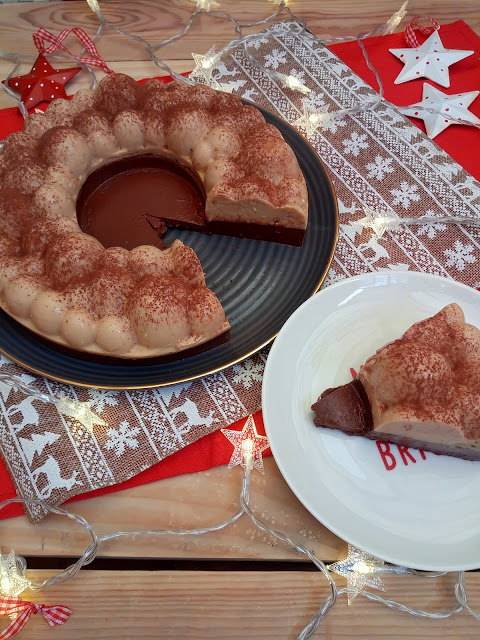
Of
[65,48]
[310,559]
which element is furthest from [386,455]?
[65,48]

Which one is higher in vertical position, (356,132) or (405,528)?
(356,132)

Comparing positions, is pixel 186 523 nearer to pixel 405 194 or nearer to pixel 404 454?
pixel 404 454

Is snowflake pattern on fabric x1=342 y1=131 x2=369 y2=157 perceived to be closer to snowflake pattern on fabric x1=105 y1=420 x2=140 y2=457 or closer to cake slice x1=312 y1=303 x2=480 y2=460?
cake slice x1=312 y1=303 x2=480 y2=460

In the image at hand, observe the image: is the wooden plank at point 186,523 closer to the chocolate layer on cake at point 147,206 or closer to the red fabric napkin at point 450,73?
the chocolate layer on cake at point 147,206

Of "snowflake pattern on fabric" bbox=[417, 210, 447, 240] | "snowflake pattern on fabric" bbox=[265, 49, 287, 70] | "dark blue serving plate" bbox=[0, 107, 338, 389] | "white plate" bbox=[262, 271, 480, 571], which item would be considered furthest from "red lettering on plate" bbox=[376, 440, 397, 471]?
"snowflake pattern on fabric" bbox=[265, 49, 287, 70]

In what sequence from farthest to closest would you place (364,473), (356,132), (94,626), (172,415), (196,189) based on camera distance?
(356,132)
(196,189)
(172,415)
(364,473)
(94,626)

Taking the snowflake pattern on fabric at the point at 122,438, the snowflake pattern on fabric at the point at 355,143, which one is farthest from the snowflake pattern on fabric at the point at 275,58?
the snowflake pattern on fabric at the point at 122,438

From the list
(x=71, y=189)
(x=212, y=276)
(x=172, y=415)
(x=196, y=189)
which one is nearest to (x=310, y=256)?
(x=212, y=276)

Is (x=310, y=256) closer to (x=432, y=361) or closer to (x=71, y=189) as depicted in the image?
(x=432, y=361)
